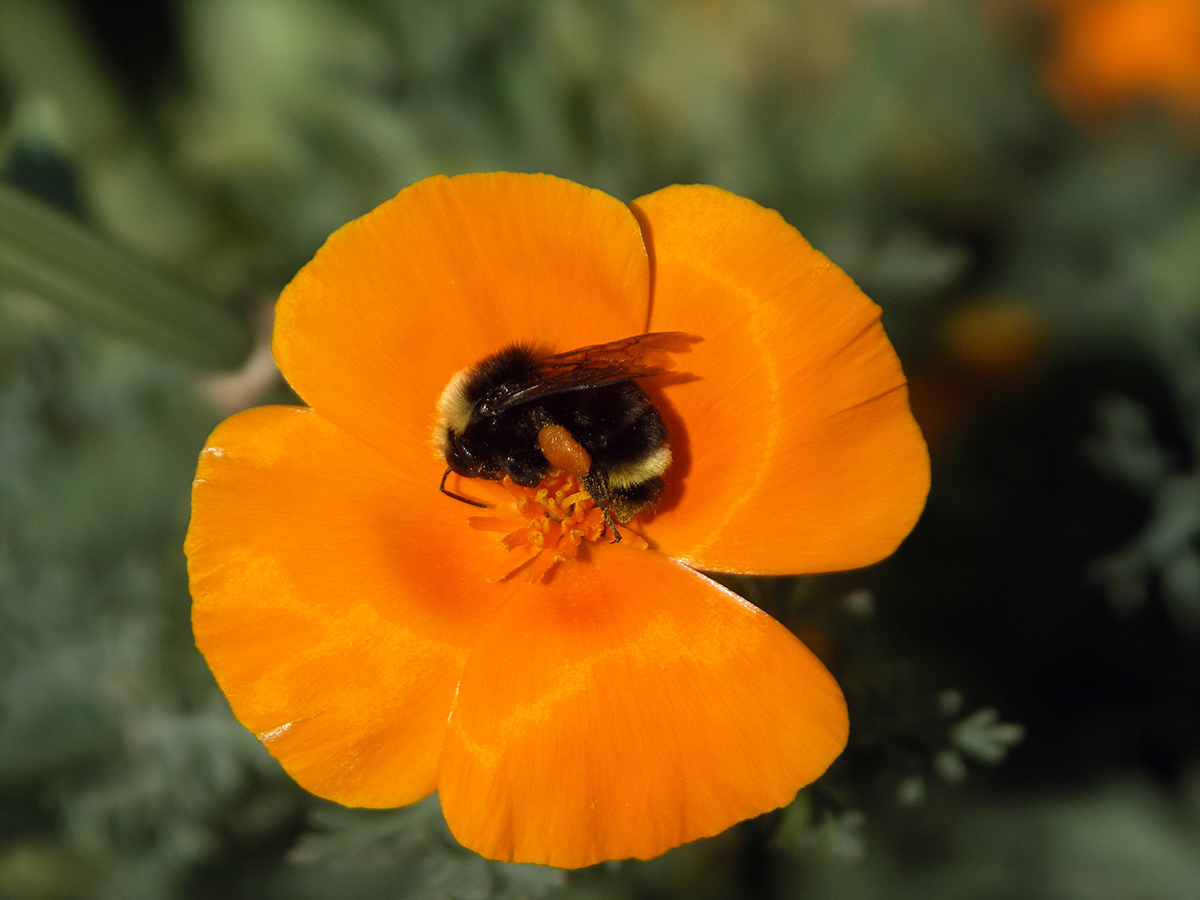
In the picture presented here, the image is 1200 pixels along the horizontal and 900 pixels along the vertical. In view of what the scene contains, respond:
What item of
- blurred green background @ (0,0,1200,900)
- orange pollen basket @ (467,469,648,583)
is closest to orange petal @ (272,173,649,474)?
orange pollen basket @ (467,469,648,583)

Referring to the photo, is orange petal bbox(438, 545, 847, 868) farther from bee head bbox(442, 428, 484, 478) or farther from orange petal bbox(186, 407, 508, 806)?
bee head bbox(442, 428, 484, 478)

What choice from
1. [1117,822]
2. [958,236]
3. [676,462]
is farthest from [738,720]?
[958,236]

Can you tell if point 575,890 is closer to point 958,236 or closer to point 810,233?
point 810,233

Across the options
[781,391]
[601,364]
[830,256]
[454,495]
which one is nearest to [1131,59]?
[830,256]

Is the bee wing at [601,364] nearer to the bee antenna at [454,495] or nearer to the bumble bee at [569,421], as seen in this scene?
the bumble bee at [569,421]

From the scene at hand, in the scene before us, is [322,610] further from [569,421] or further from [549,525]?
[569,421]
